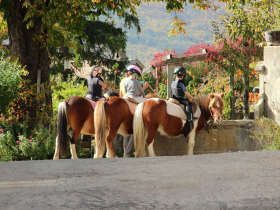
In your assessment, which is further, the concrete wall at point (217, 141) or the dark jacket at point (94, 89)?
the concrete wall at point (217, 141)

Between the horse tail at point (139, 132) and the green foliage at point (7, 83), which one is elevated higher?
the green foliage at point (7, 83)

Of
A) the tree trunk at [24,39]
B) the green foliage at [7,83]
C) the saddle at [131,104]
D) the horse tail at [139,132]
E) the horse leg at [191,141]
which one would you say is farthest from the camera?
the tree trunk at [24,39]

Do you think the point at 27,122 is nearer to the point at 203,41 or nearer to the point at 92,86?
the point at 92,86

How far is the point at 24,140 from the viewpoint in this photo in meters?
7.98

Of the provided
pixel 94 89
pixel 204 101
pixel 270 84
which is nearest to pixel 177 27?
pixel 204 101

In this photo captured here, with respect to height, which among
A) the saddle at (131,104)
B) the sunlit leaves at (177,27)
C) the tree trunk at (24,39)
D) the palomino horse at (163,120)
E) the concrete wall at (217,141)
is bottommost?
the concrete wall at (217,141)

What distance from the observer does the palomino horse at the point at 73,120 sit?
24.6 ft

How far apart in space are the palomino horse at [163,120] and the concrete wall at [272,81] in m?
1.37

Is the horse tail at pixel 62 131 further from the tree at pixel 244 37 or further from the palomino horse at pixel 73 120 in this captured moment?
the tree at pixel 244 37

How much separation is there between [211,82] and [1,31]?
747 centimetres

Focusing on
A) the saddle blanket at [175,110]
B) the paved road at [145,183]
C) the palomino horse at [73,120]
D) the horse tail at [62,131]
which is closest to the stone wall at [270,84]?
the saddle blanket at [175,110]

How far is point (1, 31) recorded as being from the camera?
12828 mm

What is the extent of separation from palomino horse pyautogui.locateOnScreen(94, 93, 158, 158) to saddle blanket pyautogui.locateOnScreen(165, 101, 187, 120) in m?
0.72

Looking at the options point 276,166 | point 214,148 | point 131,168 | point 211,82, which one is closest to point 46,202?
point 131,168
